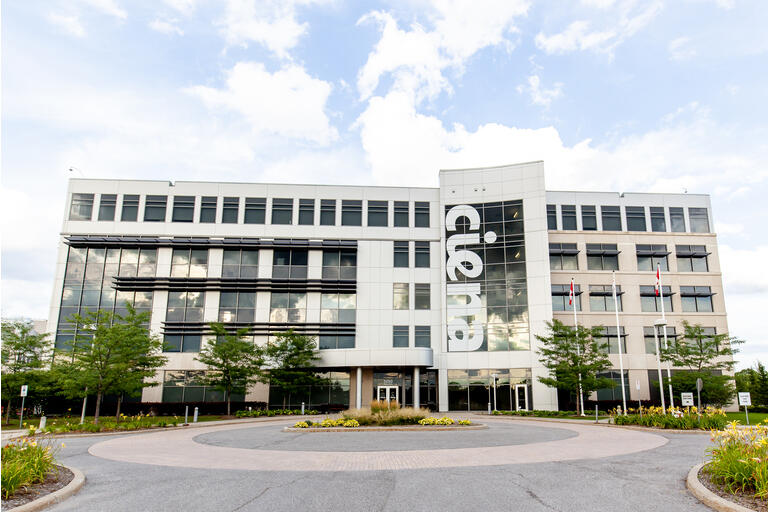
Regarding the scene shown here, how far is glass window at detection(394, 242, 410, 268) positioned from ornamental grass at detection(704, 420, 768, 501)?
36.8 meters

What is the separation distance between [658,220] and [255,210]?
38498 millimetres

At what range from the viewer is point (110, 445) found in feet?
60.0

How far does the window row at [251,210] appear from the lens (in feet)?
152

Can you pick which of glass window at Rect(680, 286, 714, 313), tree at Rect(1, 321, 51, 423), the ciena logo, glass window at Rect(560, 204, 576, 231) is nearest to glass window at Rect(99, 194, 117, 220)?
tree at Rect(1, 321, 51, 423)

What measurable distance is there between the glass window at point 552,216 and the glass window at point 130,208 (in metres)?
38.3

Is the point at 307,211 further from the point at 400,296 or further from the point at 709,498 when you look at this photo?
the point at 709,498

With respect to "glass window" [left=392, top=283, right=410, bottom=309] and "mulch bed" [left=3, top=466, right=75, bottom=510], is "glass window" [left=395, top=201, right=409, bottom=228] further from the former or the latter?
"mulch bed" [left=3, top=466, right=75, bottom=510]

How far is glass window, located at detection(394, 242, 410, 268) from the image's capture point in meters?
47.0

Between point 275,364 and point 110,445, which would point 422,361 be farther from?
point 110,445

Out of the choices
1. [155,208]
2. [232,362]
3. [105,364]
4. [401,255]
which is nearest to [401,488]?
[105,364]

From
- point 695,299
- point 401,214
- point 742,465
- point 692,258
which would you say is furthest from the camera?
point 692,258

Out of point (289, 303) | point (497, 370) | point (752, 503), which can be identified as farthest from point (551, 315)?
point (752, 503)

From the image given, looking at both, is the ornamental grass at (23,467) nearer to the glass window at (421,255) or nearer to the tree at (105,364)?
the tree at (105,364)

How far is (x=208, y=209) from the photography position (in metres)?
46.5
